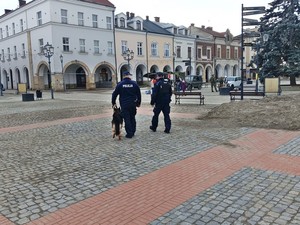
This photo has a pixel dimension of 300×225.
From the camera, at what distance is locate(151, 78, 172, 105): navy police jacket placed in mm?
8742

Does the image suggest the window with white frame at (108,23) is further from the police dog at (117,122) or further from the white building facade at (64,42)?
the police dog at (117,122)

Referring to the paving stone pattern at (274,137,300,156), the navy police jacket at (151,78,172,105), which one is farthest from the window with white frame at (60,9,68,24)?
Answer: the paving stone pattern at (274,137,300,156)

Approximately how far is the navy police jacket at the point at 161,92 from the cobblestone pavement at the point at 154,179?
1.03 meters

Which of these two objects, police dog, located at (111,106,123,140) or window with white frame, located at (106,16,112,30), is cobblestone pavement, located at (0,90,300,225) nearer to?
police dog, located at (111,106,123,140)

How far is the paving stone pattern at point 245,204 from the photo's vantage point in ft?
11.4

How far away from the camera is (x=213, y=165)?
5551 mm

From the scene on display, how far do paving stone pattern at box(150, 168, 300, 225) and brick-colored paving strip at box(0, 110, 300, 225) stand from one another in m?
0.19

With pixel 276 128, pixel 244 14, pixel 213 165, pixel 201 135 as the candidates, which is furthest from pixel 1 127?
pixel 244 14

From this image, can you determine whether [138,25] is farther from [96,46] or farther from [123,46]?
[96,46]

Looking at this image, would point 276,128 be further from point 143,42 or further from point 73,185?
point 143,42

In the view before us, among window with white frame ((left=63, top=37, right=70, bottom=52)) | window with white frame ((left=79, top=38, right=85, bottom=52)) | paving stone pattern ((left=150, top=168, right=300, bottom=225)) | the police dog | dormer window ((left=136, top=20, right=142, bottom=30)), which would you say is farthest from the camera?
dormer window ((left=136, top=20, right=142, bottom=30))

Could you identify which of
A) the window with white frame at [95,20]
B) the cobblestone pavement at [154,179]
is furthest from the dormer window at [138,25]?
the cobblestone pavement at [154,179]

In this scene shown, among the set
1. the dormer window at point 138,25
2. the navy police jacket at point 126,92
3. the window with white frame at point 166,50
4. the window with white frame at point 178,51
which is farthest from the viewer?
the window with white frame at point 178,51

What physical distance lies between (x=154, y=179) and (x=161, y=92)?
13.8 feet
